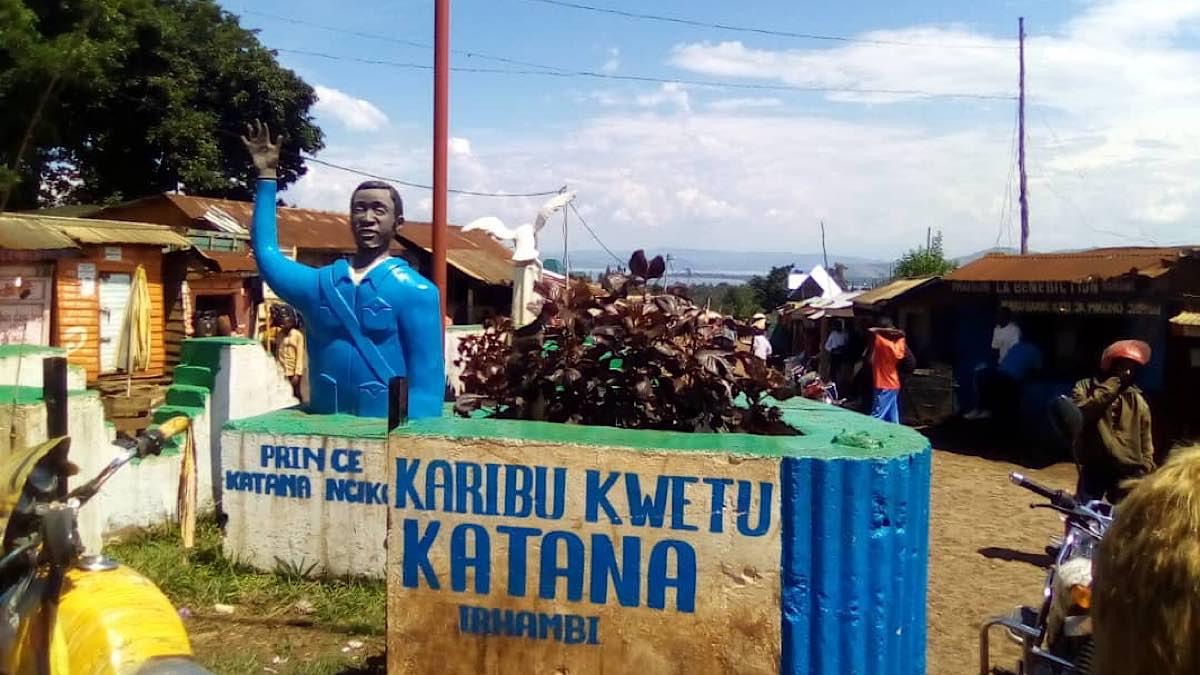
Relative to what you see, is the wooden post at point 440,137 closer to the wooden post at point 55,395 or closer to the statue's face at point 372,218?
the statue's face at point 372,218

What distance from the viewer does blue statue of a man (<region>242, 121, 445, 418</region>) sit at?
5.24 m

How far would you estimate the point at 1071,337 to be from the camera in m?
12.3

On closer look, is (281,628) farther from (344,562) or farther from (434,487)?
(434,487)

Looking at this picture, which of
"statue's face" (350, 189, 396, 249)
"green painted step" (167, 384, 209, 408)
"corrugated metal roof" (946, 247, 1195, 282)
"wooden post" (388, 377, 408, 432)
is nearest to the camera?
"wooden post" (388, 377, 408, 432)

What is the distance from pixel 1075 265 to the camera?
12.0 meters

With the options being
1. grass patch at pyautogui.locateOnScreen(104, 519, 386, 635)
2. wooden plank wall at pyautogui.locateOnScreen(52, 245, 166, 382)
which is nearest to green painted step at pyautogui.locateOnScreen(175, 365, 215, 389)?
grass patch at pyautogui.locateOnScreen(104, 519, 386, 635)

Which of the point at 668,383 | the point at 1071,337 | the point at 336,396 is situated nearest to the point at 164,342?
the point at 336,396

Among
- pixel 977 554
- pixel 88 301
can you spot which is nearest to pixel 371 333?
pixel 977 554

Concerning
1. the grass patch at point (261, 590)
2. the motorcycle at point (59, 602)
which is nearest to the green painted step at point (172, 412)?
the grass patch at point (261, 590)

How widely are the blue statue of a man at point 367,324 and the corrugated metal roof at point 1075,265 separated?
332 inches

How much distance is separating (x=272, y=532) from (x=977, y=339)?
37.5 feet

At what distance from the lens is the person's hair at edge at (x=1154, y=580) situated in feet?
4.49

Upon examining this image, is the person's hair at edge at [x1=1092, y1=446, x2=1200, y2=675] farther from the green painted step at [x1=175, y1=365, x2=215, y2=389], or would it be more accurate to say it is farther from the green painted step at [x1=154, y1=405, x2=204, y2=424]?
the green painted step at [x1=175, y1=365, x2=215, y2=389]

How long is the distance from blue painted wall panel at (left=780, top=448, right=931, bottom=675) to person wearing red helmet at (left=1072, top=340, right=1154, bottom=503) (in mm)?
3643
